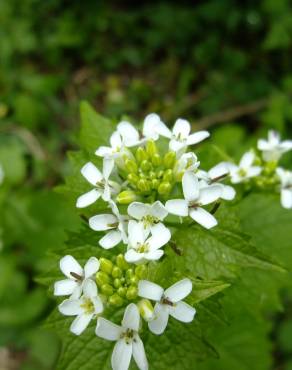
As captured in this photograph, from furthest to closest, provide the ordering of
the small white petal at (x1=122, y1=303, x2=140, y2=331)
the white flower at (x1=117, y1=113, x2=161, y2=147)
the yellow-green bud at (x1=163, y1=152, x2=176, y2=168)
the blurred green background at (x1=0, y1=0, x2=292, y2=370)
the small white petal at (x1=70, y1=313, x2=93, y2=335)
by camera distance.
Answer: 1. the blurred green background at (x1=0, y1=0, x2=292, y2=370)
2. the white flower at (x1=117, y1=113, x2=161, y2=147)
3. the yellow-green bud at (x1=163, y1=152, x2=176, y2=168)
4. the small white petal at (x1=70, y1=313, x2=93, y2=335)
5. the small white petal at (x1=122, y1=303, x2=140, y2=331)

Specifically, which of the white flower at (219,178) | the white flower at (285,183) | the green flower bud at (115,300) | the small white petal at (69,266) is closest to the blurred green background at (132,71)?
the white flower at (285,183)

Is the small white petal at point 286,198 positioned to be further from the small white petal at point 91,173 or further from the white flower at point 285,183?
the small white petal at point 91,173

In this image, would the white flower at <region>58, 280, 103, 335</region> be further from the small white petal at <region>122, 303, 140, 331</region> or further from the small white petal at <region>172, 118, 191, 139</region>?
the small white petal at <region>172, 118, 191, 139</region>

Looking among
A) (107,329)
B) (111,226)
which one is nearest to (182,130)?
(111,226)

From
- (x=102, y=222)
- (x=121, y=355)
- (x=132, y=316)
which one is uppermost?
(x=102, y=222)

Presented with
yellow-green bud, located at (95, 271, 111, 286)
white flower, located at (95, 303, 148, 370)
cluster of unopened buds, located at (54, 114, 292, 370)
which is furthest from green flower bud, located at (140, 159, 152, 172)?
white flower, located at (95, 303, 148, 370)

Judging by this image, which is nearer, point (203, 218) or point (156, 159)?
point (203, 218)

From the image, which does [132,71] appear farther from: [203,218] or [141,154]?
[203,218]
